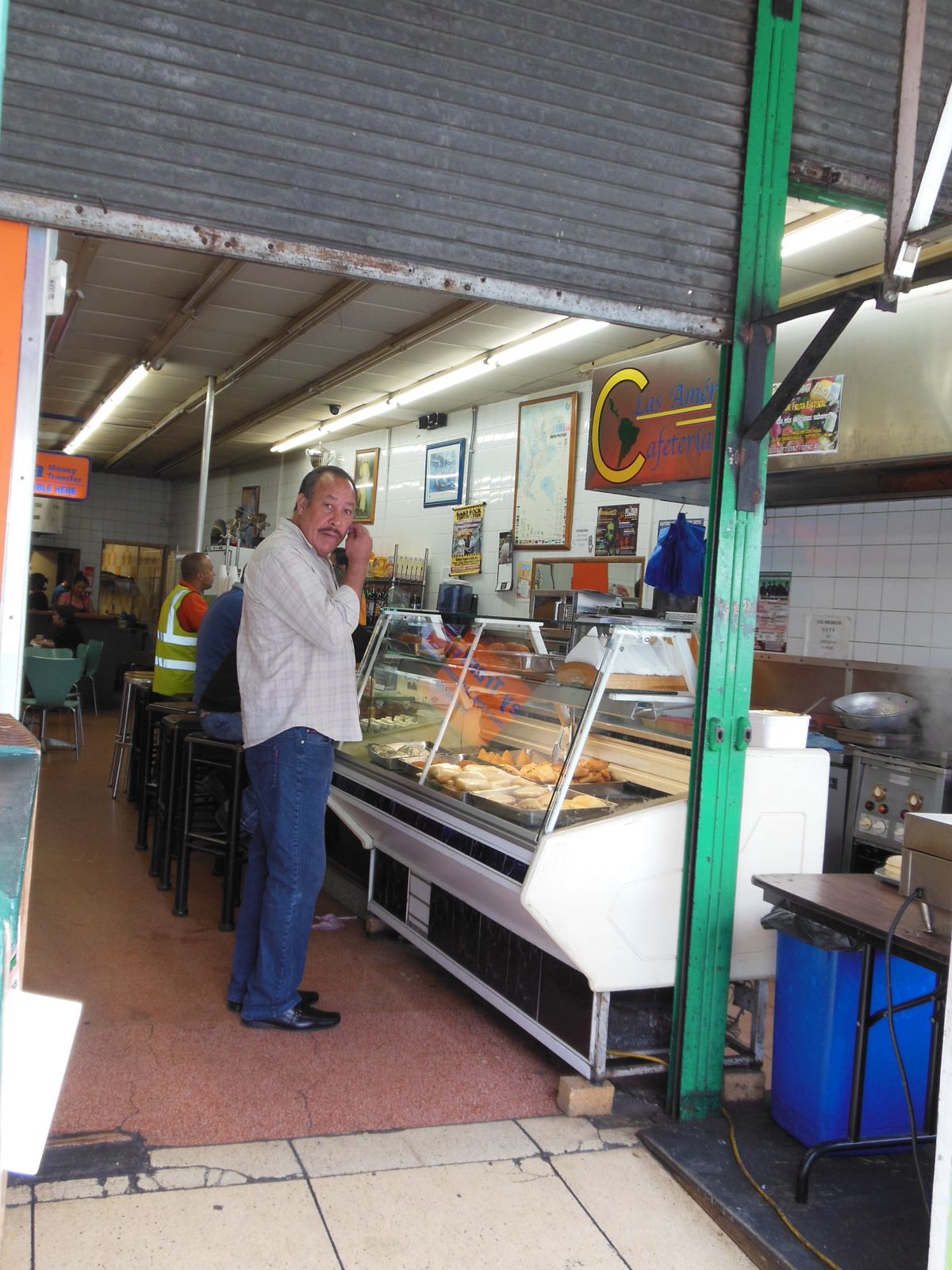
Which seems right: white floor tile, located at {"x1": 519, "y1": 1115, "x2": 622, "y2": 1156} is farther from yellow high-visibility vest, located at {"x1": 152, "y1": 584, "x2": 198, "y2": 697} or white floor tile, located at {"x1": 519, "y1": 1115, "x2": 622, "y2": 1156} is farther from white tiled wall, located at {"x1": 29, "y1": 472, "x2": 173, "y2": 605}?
white tiled wall, located at {"x1": 29, "y1": 472, "x2": 173, "y2": 605}

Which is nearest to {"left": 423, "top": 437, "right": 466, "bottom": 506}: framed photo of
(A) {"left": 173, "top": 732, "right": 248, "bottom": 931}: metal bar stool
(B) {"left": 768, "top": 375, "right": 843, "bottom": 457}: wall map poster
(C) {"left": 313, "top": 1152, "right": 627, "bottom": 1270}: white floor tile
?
(B) {"left": 768, "top": 375, "right": 843, "bottom": 457}: wall map poster

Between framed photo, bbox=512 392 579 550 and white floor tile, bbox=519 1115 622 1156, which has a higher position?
framed photo, bbox=512 392 579 550

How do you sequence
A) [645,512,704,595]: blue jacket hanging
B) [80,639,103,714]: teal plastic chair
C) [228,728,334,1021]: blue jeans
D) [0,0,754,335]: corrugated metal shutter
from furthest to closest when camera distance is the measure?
[80,639,103,714]: teal plastic chair
[645,512,704,595]: blue jacket hanging
[228,728,334,1021]: blue jeans
[0,0,754,335]: corrugated metal shutter

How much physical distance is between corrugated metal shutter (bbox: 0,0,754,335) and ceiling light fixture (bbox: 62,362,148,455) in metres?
7.92

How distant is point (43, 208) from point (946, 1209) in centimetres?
285

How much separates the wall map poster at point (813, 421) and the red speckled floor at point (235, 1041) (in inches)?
126

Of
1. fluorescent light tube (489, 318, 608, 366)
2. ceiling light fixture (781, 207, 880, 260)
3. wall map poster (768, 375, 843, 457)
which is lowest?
wall map poster (768, 375, 843, 457)

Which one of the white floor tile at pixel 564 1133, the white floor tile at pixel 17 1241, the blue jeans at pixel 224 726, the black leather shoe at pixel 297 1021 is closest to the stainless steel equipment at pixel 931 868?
Answer: the white floor tile at pixel 564 1133

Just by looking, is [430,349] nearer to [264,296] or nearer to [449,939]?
[264,296]

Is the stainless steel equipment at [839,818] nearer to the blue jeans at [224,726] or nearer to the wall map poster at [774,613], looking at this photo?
the wall map poster at [774,613]

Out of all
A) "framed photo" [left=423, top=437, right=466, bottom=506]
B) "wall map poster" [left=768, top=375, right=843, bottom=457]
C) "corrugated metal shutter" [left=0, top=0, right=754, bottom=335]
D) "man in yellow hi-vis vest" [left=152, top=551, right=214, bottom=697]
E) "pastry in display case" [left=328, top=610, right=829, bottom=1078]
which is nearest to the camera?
"corrugated metal shutter" [left=0, top=0, right=754, bottom=335]

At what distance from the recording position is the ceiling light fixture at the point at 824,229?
17.1 ft

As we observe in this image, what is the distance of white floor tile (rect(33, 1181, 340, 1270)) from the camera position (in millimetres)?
2328

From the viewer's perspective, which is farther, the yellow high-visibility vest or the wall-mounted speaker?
the wall-mounted speaker
